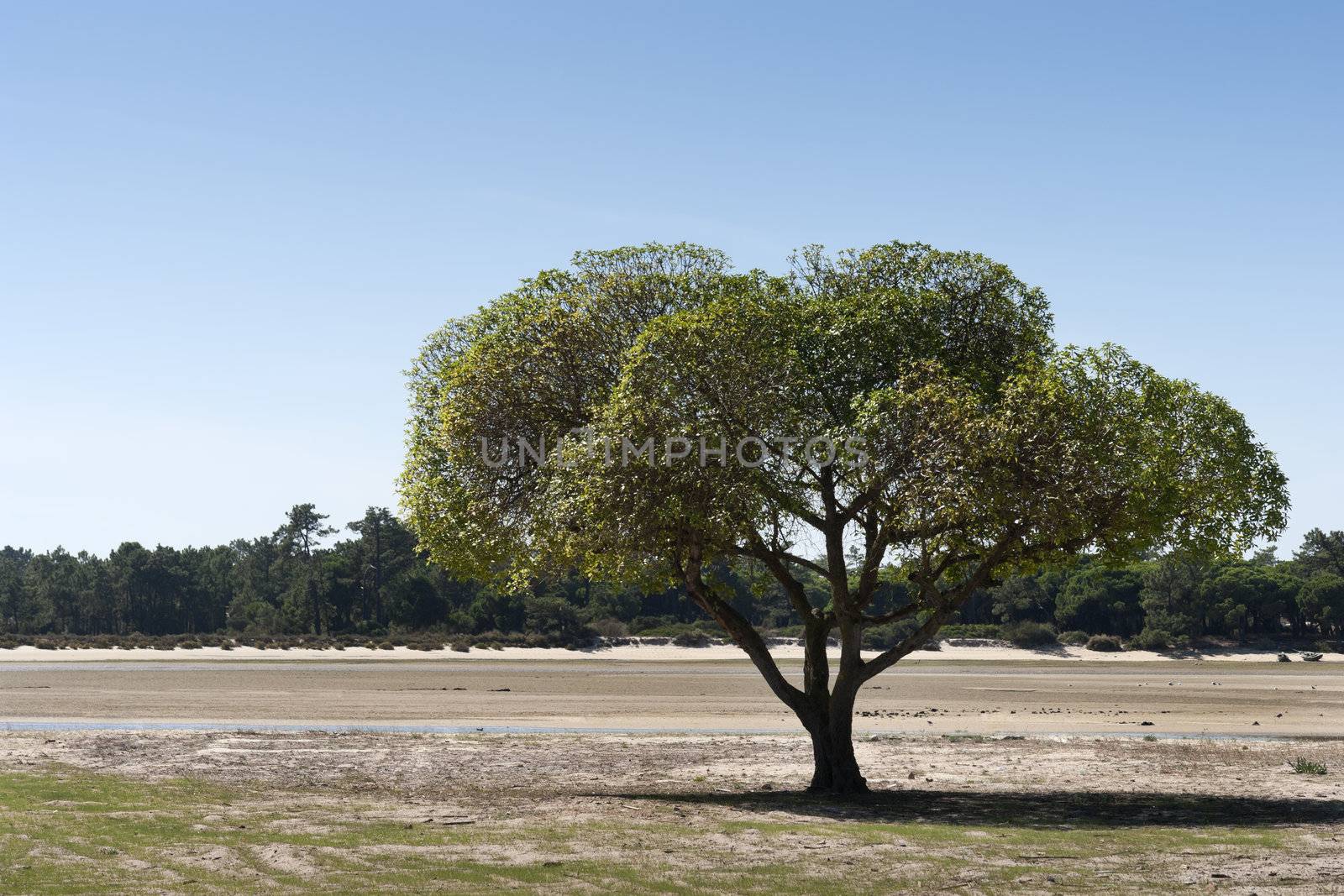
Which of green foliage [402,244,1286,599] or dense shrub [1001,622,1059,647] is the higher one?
green foliage [402,244,1286,599]

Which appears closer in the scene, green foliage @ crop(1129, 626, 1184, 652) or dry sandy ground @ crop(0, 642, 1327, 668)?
dry sandy ground @ crop(0, 642, 1327, 668)

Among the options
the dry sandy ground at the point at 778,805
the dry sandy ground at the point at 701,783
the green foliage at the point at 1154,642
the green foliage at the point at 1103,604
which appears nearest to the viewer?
the dry sandy ground at the point at 701,783

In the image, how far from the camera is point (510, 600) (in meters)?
95.4

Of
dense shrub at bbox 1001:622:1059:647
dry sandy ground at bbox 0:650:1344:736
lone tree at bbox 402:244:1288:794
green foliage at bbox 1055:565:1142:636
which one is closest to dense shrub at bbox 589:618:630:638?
dry sandy ground at bbox 0:650:1344:736

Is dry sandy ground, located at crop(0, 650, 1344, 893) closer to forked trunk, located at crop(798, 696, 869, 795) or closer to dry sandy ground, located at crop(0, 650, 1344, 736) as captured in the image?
dry sandy ground, located at crop(0, 650, 1344, 736)

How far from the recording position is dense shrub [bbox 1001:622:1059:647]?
87625 millimetres

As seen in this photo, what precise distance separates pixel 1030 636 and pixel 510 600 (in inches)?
1503

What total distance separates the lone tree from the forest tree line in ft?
169

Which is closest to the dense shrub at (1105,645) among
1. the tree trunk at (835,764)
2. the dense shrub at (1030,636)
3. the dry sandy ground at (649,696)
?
the dense shrub at (1030,636)

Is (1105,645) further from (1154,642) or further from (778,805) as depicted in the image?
(778,805)

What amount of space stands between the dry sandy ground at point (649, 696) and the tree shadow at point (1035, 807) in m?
13.5

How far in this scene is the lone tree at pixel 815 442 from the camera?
19.9m

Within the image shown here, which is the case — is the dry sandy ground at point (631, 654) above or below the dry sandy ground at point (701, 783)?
below

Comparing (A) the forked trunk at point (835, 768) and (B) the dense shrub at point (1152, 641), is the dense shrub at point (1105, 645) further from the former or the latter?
(A) the forked trunk at point (835, 768)
